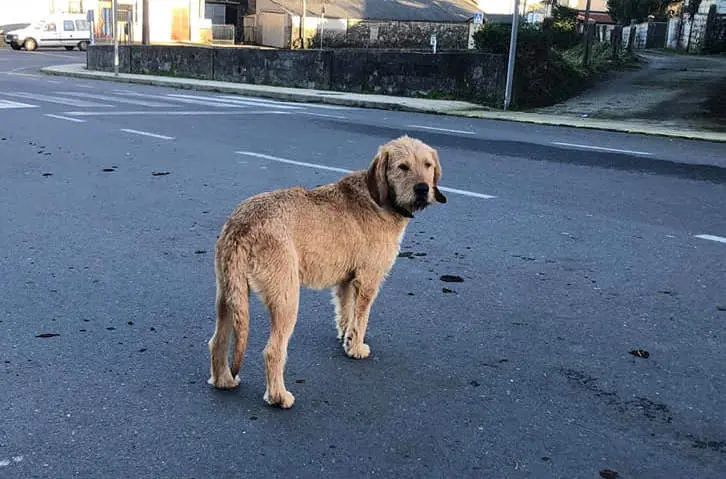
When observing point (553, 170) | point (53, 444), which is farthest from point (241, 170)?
point (53, 444)

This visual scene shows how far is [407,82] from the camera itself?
22.8m

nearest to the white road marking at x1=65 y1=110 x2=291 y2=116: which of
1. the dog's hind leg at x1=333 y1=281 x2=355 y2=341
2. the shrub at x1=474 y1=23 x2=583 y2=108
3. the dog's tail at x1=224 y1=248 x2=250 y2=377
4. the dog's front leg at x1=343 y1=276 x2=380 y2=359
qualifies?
the shrub at x1=474 y1=23 x2=583 y2=108

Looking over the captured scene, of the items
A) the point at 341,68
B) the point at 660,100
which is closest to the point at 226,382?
the point at 660,100

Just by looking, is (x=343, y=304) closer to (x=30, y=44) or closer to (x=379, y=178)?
(x=379, y=178)

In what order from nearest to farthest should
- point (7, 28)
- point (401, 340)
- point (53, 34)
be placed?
point (401, 340), point (53, 34), point (7, 28)

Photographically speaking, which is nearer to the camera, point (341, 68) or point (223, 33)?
point (341, 68)

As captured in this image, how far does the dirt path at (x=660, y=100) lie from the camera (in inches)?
697

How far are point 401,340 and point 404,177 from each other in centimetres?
103

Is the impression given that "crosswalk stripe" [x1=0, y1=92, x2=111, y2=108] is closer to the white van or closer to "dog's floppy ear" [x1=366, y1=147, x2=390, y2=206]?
"dog's floppy ear" [x1=366, y1=147, x2=390, y2=206]

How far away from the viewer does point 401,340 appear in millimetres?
4355

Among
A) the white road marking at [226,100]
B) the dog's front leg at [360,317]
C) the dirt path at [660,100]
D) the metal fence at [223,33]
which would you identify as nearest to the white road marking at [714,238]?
the dog's front leg at [360,317]

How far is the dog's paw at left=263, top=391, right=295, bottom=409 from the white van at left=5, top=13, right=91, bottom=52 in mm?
52101

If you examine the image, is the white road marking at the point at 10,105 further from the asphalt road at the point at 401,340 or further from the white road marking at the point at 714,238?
A: the white road marking at the point at 714,238

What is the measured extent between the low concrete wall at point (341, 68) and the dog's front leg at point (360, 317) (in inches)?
694
